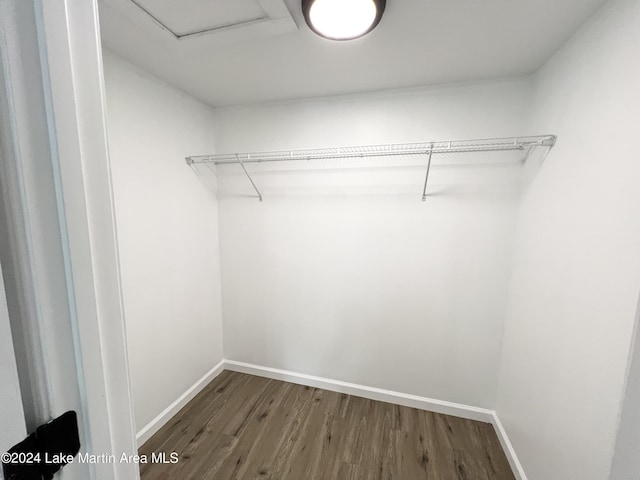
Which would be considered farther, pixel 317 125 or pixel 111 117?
pixel 317 125

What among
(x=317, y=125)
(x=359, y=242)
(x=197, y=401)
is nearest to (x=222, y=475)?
(x=197, y=401)

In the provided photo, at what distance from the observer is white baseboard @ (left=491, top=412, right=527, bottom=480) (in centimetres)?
153

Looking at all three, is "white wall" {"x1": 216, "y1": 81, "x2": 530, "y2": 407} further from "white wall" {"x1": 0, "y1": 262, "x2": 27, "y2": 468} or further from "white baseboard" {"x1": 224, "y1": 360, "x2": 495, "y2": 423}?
"white wall" {"x1": 0, "y1": 262, "x2": 27, "y2": 468}

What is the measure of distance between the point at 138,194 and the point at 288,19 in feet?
4.43

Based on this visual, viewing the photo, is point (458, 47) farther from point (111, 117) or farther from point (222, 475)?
point (222, 475)

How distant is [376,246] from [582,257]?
1.16 meters

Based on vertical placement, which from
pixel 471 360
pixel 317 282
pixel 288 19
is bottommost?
pixel 471 360

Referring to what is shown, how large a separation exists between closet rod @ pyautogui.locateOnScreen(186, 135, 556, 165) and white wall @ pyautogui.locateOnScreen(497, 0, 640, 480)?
15 centimetres

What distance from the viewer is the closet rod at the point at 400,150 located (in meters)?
1.57

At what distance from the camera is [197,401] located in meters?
2.19

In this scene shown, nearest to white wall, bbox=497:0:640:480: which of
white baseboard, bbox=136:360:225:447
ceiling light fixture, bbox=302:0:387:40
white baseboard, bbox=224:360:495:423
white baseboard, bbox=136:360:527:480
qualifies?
white baseboard, bbox=136:360:527:480

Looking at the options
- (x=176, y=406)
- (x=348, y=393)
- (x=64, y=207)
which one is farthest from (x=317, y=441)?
(x=64, y=207)

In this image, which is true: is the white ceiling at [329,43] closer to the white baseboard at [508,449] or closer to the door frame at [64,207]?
the door frame at [64,207]

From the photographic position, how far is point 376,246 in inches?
81.6
